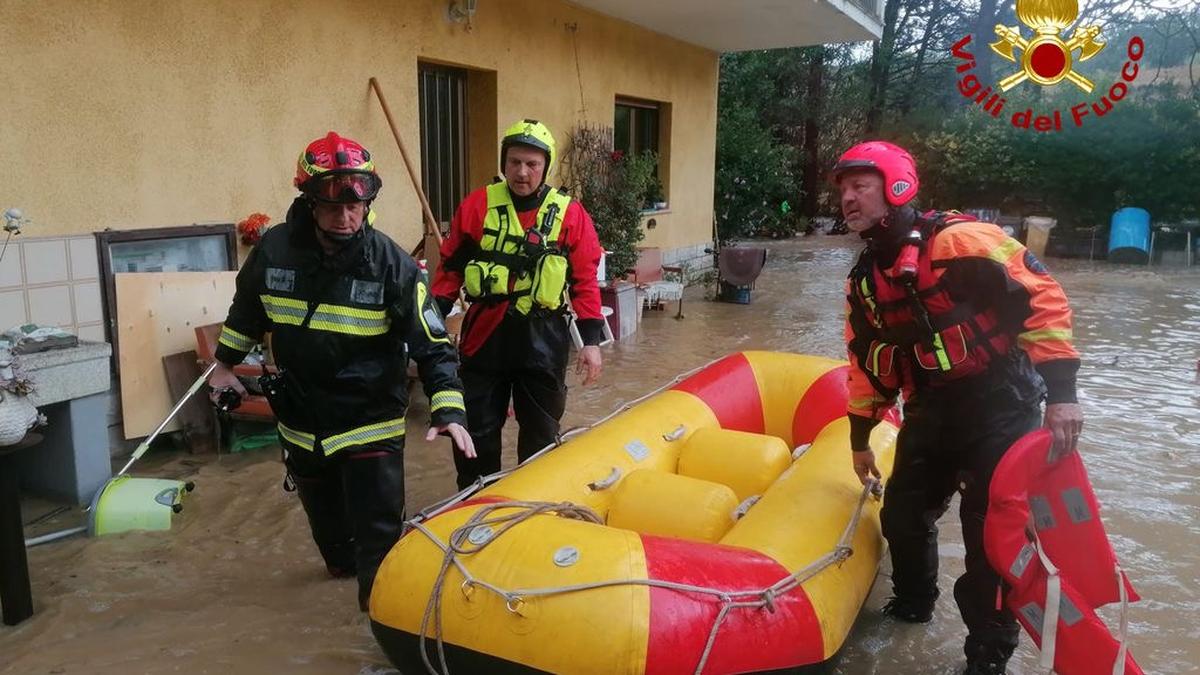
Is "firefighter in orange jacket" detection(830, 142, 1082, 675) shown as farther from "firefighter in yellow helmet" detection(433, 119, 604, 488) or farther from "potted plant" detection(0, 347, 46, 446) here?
"potted plant" detection(0, 347, 46, 446)

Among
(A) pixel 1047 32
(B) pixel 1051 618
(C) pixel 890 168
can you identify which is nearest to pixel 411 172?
(C) pixel 890 168

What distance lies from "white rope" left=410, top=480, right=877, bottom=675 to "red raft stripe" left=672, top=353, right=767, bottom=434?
135 cm

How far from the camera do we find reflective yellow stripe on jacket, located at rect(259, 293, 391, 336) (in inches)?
103

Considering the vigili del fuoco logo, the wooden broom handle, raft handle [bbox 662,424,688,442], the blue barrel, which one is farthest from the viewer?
the blue barrel

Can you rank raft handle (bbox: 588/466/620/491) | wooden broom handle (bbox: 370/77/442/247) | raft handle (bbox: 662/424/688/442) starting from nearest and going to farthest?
1. raft handle (bbox: 588/466/620/491)
2. raft handle (bbox: 662/424/688/442)
3. wooden broom handle (bbox: 370/77/442/247)

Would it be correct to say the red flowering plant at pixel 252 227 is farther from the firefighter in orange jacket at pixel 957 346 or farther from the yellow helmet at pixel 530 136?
the firefighter in orange jacket at pixel 957 346

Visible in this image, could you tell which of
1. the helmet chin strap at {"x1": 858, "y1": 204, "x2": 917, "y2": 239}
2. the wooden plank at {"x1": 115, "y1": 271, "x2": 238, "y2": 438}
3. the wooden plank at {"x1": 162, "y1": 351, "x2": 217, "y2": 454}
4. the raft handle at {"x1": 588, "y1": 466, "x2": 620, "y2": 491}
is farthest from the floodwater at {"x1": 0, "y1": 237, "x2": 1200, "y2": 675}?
the helmet chin strap at {"x1": 858, "y1": 204, "x2": 917, "y2": 239}

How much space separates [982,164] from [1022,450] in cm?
1515

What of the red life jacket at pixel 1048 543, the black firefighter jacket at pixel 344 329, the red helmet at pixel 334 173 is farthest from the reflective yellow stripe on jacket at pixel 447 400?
the red life jacket at pixel 1048 543

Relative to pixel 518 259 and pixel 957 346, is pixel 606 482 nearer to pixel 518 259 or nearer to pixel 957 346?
pixel 518 259

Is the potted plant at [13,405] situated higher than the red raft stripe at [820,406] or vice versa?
the potted plant at [13,405]

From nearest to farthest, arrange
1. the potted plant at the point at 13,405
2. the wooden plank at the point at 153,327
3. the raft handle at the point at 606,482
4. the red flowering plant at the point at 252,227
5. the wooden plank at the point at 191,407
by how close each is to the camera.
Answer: the potted plant at the point at 13,405
the raft handle at the point at 606,482
the wooden plank at the point at 153,327
the wooden plank at the point at 191,407
the red flowering plant at the point at 252,227

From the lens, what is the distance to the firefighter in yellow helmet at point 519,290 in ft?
10.9

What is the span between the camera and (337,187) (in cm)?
253
